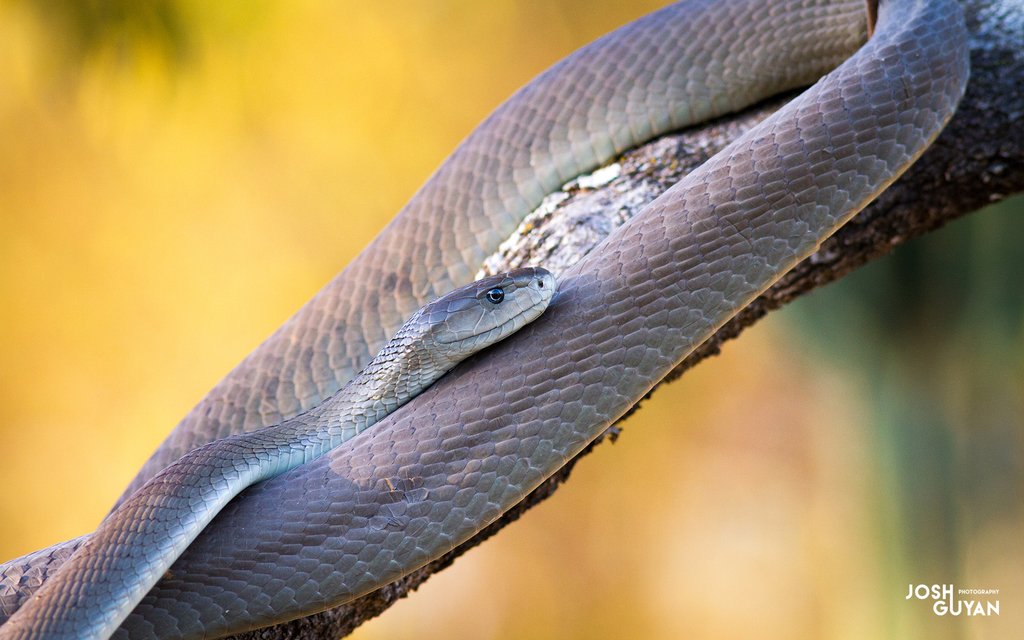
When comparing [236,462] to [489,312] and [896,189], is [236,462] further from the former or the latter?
[896,189]

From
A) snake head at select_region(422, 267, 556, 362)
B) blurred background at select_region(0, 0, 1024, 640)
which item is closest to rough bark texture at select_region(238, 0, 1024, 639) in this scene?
snake head at select_region(422, 267, 556, 362)

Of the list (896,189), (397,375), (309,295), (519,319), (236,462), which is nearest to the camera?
(236,462)

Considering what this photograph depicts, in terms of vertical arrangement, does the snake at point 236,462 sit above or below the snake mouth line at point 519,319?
below

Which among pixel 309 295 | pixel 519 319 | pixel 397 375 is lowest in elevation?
pixel 397 375

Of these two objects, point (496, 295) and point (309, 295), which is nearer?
point (496, 295)

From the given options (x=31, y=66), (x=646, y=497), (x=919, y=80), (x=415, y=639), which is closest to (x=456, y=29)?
(x=31, y=66)

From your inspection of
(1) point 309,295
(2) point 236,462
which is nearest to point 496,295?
(2) point 236,462

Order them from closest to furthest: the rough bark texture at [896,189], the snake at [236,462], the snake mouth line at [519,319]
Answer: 1. the snake at [236,462]
2. the snake mouth line at [519,319]
3. the rough bark texture at [896,189]

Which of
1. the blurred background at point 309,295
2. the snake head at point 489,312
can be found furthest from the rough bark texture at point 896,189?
the blurred background at point 309,295

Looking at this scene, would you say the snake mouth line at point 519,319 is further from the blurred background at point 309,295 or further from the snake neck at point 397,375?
the blurred background at point 309,295
